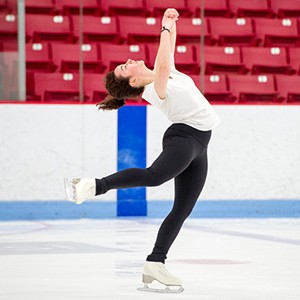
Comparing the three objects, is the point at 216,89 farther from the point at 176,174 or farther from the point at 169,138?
the point at 176,174

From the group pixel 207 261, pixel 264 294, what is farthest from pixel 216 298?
pixel 207 261

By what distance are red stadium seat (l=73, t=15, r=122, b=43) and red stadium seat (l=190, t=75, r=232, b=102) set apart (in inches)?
69.0

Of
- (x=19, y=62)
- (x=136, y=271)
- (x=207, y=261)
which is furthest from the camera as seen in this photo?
(x=19, y=62)

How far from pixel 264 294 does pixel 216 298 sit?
0.78 feet

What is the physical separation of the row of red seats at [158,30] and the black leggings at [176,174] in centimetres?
521

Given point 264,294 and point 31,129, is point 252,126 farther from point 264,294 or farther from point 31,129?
point 264,294

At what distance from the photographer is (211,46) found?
10.4m

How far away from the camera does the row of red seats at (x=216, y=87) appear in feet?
28.5

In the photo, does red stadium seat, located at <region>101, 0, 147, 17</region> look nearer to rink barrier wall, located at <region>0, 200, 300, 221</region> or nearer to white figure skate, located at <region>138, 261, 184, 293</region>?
rink barrier wall, located at <region>0, 200, 300, 221</region>

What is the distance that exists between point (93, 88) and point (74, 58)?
0.63 m

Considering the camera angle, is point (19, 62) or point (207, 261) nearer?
point (207, 261)

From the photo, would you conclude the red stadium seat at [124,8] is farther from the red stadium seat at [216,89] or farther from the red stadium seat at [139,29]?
the red stadium seat at [216,89]

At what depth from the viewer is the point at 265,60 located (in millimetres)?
10406

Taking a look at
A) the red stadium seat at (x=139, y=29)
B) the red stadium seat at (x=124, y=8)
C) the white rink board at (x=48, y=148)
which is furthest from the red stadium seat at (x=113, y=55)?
the white rink board at (x=48, y=148)
